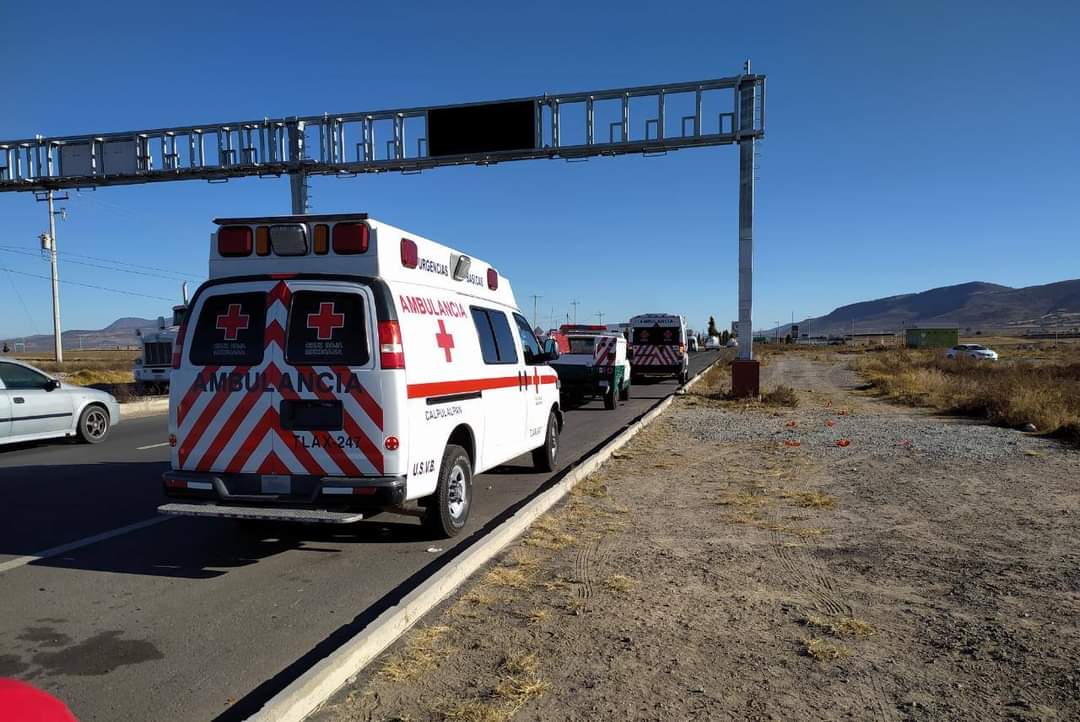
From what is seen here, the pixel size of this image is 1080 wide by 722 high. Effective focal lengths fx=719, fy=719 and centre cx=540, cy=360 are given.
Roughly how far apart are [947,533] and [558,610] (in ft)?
13.4

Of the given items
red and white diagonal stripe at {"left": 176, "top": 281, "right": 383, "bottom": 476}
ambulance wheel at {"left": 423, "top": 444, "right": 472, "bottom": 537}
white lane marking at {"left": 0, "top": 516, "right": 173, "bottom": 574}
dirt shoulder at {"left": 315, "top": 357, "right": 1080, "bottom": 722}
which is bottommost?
dirt shoulder at {"left": 315, "top": 357, "right": 1080, "bottom": 722}

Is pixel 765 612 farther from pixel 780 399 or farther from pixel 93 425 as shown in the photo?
pixel 780 399

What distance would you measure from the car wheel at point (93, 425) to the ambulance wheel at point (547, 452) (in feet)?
28.9

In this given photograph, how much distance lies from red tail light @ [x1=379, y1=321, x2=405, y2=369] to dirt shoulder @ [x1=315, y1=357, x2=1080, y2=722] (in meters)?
1.74

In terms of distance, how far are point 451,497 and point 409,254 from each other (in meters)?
2.21

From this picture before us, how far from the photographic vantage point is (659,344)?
28.3 meters

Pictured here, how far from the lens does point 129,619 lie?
473 centimetres

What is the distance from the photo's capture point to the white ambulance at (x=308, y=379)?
5.43 meters

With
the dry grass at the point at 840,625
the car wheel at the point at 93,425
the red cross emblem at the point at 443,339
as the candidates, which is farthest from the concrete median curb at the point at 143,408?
the dry grass at the point at 840,625

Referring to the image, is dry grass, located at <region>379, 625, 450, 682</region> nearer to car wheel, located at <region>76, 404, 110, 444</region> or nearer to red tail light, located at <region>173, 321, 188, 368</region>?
red tail light, located at <region>173, 321, 188, 368</region>

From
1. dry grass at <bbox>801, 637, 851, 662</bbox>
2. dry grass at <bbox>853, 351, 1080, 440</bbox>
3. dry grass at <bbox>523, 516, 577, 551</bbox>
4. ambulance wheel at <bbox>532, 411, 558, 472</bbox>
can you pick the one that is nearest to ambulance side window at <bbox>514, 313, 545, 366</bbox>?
ambulance wheel at <bbox>532, 411, 558, 472</bbox>

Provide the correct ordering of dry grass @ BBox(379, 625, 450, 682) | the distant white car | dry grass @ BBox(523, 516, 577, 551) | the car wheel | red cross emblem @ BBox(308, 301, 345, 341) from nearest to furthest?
dry grass @ BBox(379, 625, 450, 682)
red cross emblem @ BBox(308, 301, 345, 341)
dry grass @ BBox(523, 516, 577, 551)
the car wheel
the distant white car

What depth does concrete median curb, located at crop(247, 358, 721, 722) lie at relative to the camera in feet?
10.7

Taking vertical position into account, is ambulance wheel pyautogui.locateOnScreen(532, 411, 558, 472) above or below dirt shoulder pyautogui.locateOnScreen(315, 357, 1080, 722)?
above
